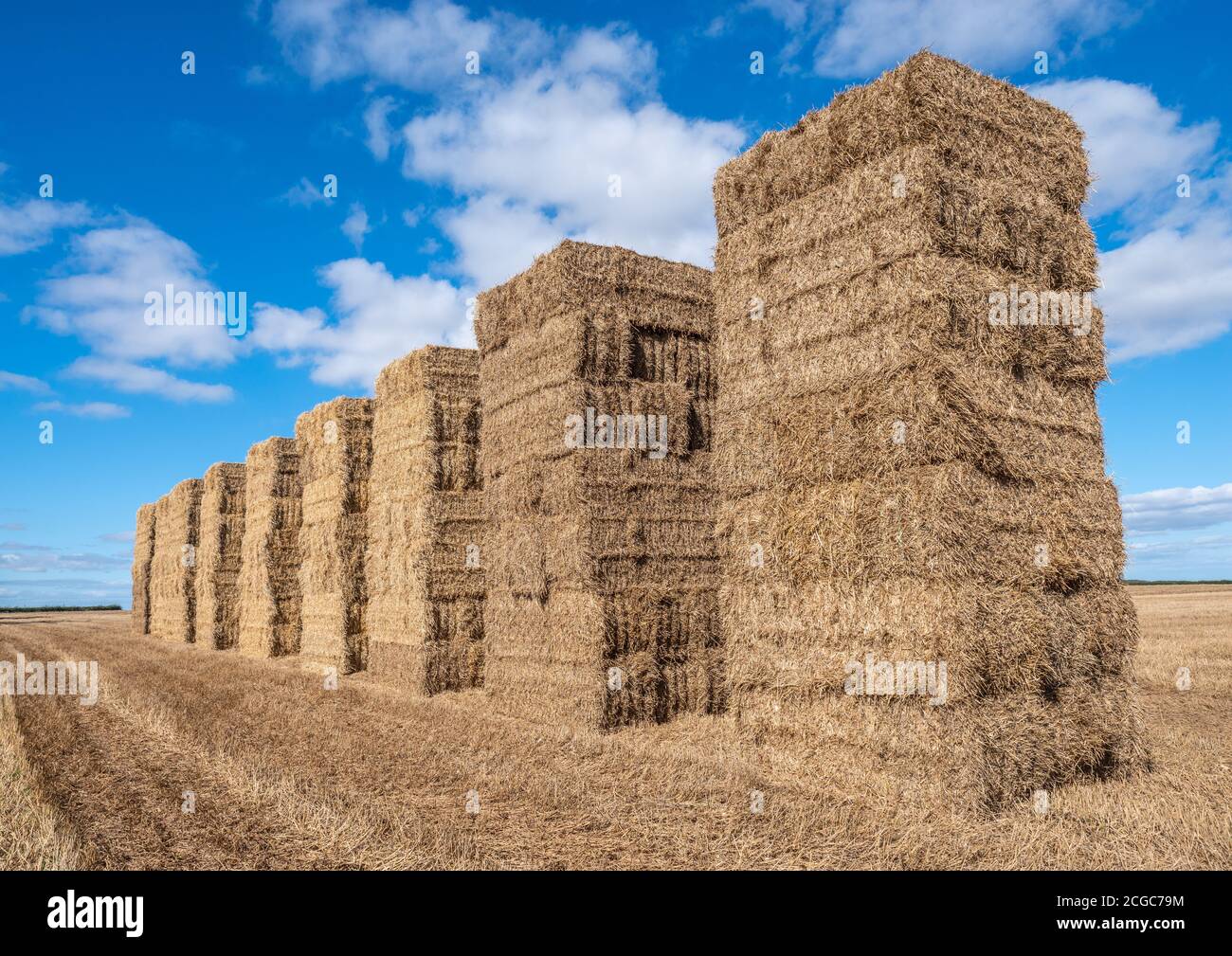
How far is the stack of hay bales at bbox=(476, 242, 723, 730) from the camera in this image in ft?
36.6

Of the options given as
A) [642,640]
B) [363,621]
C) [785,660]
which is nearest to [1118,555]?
[785,660]

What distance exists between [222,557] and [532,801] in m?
22.7

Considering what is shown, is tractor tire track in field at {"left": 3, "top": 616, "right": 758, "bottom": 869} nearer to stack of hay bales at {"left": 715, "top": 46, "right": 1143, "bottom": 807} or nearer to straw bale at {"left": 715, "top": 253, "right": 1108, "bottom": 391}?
stack of hay bales at {"left": 715, "top": 46, "right": 1143, "bottom": 807}

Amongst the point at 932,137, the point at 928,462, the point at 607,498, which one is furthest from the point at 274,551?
the point at 932,137

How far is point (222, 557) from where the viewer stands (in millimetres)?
26844

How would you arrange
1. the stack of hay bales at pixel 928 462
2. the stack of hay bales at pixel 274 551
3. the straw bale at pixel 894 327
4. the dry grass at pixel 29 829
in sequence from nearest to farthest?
1. the dry grass at pixel 29 829
2. the stack of hay bales at pixel 928 462
3. the straw bale at pixel 894 327
4. the stack of hay bales at pixel 274 551

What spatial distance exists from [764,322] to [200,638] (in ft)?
82.2

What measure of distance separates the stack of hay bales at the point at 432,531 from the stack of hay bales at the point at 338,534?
1613 millimetres

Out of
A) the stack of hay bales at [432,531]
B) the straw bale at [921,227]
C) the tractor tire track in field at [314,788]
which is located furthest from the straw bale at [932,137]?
the stack of hay bales at [432,531]

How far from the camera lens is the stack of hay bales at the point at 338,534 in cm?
1781

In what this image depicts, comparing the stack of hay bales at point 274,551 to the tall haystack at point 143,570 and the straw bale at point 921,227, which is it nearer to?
the tall haystack at point 143,570

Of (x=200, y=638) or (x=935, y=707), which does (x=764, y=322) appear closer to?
(x=935, y=707)

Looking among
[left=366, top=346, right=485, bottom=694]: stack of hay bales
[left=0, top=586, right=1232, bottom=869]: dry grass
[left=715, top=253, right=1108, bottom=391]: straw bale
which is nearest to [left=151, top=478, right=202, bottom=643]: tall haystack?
[left=366, top=346, right=485, bottom=694]: stack of hay bales

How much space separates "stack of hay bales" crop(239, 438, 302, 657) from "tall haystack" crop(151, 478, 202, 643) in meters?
6.86
